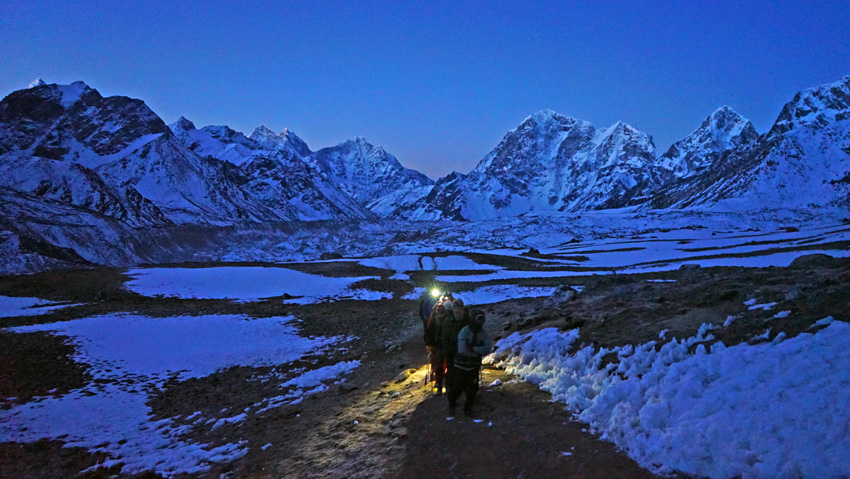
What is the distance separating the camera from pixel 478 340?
27.6 ft

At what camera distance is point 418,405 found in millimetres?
9367

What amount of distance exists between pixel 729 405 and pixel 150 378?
15.8 meters

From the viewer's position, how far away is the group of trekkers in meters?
8.40

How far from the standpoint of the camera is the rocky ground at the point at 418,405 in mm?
6867

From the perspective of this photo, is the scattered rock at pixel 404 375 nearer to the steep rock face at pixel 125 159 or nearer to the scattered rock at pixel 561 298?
the scattered rock at pixel 561 298

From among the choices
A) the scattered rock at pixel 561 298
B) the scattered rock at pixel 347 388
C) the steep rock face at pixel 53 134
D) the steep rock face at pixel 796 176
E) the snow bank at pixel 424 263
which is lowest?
the scattered rock at pixel 347 388

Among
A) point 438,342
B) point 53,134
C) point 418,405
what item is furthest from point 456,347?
point 53,134

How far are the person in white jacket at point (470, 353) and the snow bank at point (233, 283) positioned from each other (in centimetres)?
2270

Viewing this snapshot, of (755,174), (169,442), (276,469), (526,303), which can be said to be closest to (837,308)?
(276,469)

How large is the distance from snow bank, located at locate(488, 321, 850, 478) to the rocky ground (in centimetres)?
48

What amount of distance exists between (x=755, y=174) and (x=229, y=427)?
227042 millimetres

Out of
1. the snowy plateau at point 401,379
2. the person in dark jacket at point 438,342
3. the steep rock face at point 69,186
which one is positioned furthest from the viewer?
the steep rock face at point 69,186

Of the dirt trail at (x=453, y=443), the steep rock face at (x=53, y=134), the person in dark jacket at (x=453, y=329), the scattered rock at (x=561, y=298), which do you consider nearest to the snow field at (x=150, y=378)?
the dirt trail at (x=453, y=443)

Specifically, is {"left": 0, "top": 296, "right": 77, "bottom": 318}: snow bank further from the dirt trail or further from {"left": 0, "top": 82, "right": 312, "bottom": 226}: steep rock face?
{"left": 0, "top": 82, "right": 312, "bottom": 226}: steep rock face
